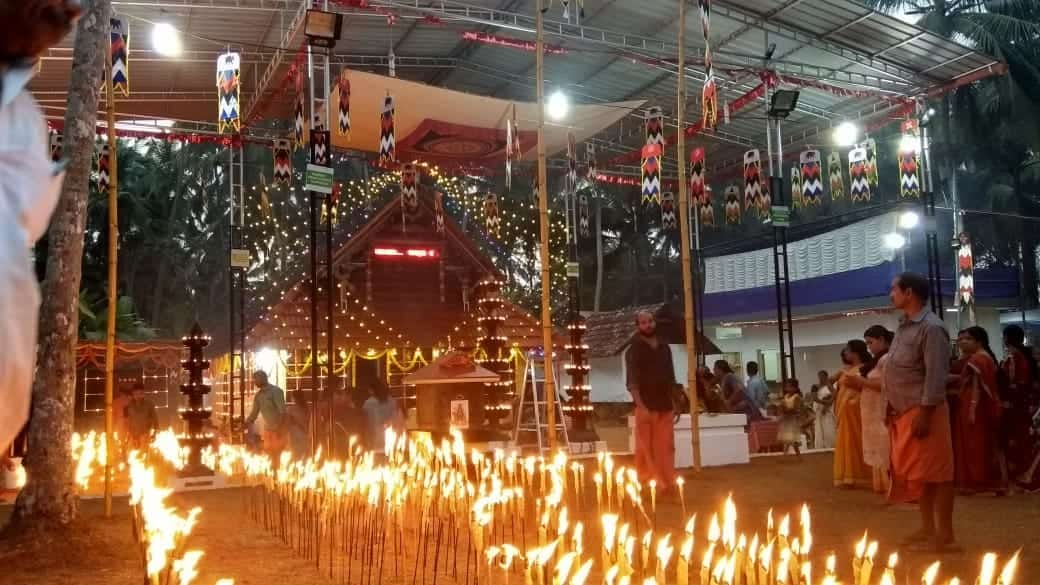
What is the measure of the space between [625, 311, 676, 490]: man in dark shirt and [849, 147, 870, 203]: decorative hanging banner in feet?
37.4

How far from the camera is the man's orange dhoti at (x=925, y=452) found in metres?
5.82

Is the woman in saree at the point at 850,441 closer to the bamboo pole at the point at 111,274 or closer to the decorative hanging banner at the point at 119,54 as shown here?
the bamboo pole at the point at 111,274

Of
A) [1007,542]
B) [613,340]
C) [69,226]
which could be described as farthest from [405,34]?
[1007,542]

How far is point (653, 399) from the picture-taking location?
28.9 feet

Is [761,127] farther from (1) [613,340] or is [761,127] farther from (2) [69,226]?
(2) [69,226]

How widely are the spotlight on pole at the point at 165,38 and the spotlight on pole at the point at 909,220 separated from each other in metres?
15.3

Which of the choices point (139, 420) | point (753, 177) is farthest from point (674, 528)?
point (753, 177)

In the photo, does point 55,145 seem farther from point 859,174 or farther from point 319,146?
point 859,174

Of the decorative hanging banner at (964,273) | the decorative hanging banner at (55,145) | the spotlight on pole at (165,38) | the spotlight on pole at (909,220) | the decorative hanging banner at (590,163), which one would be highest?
the spotlight on pole at (165,38)

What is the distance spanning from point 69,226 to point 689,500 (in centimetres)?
625

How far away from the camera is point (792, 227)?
1051 inches

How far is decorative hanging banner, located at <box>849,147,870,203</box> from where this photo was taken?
18375 millimetres

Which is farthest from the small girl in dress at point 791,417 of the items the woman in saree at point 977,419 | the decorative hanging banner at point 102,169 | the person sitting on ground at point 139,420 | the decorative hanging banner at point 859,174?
the decorative hanging banner at point 102,169

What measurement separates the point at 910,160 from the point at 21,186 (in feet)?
60.3
